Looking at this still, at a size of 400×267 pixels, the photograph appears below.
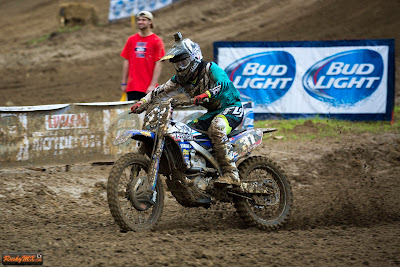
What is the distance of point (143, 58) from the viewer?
812 centimetres

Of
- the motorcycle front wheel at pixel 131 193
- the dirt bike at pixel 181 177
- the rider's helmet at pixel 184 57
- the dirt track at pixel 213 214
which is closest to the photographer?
the dirt track at pixel 213 214

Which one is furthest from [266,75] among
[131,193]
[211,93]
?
[131,193]

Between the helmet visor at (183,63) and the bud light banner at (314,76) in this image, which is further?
the bud light banner at (314,76)

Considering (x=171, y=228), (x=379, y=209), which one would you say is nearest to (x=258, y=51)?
(x=379, y=209)

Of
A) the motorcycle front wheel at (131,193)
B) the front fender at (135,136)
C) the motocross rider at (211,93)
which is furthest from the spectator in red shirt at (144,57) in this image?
the motorcycle front wheel at (131,193)

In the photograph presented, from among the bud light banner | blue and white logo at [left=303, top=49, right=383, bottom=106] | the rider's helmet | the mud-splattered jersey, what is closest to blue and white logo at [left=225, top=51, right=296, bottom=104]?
the bud light banner

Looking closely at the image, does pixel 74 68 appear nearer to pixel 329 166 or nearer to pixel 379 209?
pixel 329 166

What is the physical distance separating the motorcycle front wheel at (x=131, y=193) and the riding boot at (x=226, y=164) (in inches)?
26.4

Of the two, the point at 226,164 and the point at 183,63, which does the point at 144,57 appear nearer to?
the point at 183,63

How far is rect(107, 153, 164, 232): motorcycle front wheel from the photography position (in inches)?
187

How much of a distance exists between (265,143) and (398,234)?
480 cm

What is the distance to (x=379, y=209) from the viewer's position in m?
6.20

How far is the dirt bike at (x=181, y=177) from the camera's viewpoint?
486 cm

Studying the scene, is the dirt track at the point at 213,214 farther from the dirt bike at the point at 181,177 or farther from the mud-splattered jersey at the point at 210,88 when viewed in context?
the mud-splattered jersey at the point at 210,88
